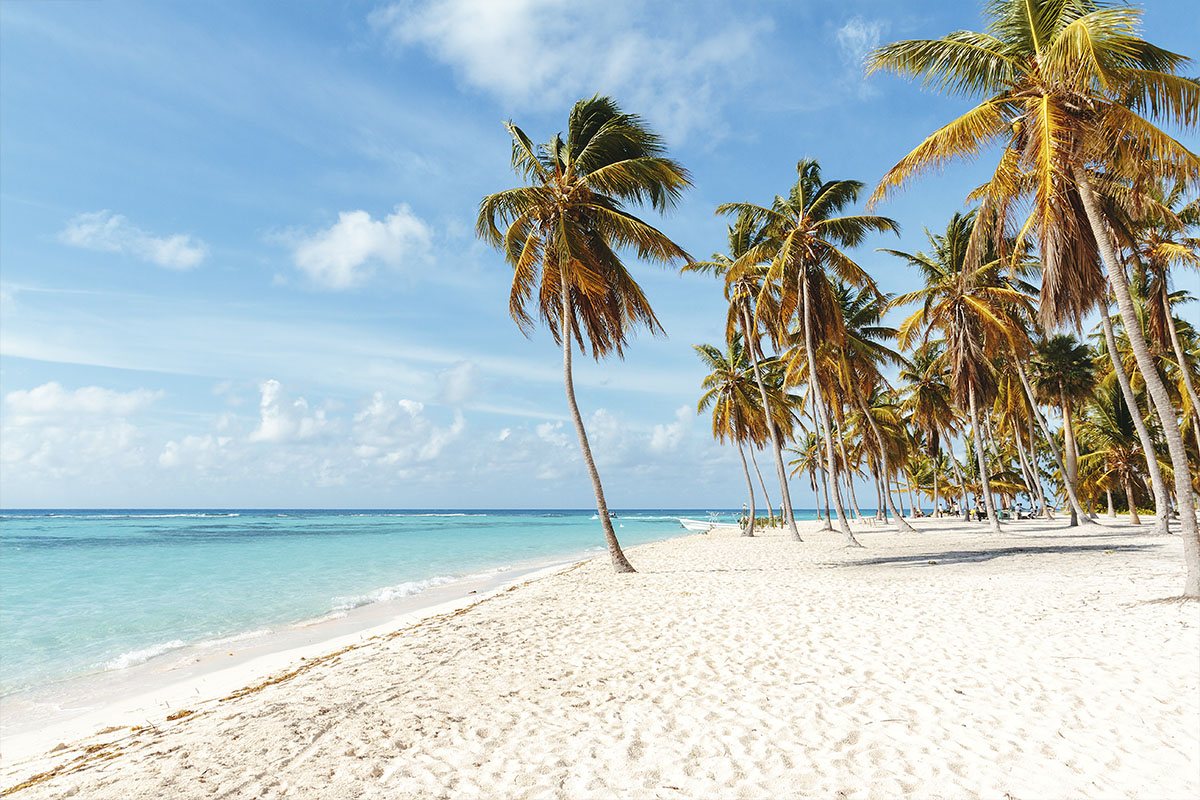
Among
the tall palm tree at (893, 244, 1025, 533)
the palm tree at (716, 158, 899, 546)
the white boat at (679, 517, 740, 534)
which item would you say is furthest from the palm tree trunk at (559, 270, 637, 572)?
the white boat at (679, 517, 740, 534)

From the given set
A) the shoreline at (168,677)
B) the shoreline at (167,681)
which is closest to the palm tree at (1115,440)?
the shoreline at (168,677)

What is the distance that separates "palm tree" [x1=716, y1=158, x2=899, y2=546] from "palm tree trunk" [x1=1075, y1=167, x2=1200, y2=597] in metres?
9.27

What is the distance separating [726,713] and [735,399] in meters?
23.4

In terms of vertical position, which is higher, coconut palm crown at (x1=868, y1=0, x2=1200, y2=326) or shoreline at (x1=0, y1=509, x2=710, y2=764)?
coconut palm crown at (x1=868, y1=0, x2=1200, y2=326)

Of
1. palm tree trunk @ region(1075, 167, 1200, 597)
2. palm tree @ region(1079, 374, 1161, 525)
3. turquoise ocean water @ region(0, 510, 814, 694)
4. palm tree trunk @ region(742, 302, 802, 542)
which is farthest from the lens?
palm tree @ region(1079, 374, 1161, 525)

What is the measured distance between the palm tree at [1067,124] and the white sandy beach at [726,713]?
3.09 metres

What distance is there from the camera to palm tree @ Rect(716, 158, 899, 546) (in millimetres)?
17281

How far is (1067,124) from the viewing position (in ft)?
27.0

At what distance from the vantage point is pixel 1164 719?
4137mm

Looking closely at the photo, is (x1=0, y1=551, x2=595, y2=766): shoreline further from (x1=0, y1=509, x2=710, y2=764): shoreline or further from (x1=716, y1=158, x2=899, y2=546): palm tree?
(x1=716, y1=158, x2=899, y2=546): palm tree

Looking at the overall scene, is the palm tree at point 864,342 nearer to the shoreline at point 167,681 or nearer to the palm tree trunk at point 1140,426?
the palm tree trunk at point 1140,426

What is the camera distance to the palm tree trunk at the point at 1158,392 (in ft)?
23.4

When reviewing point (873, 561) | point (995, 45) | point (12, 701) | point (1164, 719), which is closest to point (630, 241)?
point (995, 45)

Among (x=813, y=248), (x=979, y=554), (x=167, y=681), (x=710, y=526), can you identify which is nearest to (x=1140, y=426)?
(x=979, y=554)
